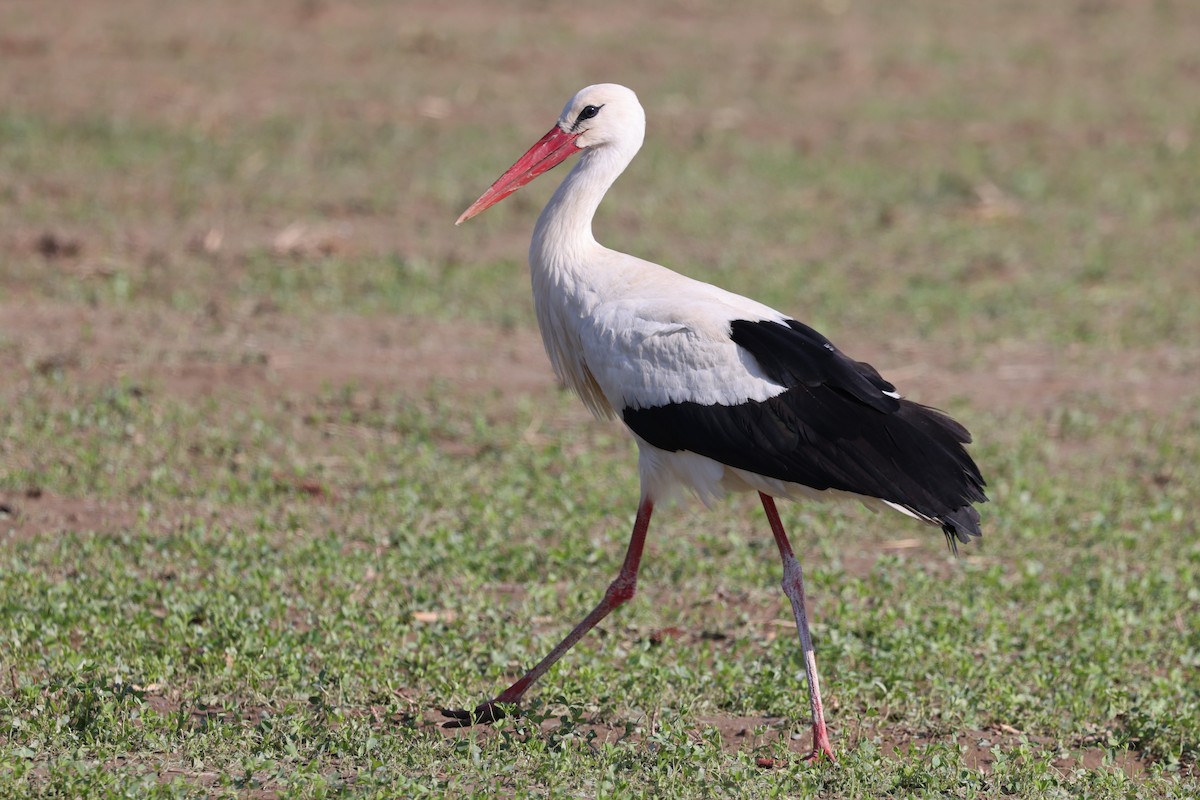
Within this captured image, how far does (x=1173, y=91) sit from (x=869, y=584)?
31.2 ft

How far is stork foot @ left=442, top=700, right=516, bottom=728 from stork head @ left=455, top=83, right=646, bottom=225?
1.50 m

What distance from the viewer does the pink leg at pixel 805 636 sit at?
165 inches

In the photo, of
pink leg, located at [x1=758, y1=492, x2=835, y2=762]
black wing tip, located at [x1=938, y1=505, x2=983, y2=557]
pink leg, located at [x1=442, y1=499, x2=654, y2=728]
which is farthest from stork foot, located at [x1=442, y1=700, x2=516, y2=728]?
black wing tip, located at [x1=938, y1=505, x2=983, y2=557]

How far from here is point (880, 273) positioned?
30.9ft

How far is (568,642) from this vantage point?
4.57 metres

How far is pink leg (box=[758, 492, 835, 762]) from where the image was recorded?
13.8 ft

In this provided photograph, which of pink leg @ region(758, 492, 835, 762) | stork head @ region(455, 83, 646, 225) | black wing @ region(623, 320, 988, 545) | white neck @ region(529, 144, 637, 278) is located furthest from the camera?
stork head @ region(455, 83, 646, 225)

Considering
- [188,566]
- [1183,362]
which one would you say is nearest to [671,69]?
[1183,362]

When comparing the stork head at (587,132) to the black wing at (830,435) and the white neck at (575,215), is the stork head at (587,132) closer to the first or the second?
the white neck at (575,215)

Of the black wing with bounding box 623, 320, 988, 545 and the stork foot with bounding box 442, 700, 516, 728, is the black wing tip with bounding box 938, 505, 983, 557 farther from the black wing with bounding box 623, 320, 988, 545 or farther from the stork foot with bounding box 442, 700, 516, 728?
the stork foot with bounding box 442, 700, 516, 728

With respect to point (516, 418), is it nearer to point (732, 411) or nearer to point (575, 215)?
point (575, 215)

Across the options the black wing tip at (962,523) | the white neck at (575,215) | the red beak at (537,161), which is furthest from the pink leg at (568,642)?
the red beak at (537,161)

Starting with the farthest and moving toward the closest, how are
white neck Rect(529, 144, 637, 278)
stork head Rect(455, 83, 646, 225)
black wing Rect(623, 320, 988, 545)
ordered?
stork head Rect(455, 83, 646, 225), white neck Rect(529, 144, 637, 278), black wing Rect(623, 320, 988, 545)

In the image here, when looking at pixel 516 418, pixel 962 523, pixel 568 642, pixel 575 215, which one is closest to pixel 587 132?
pixel 575 215
